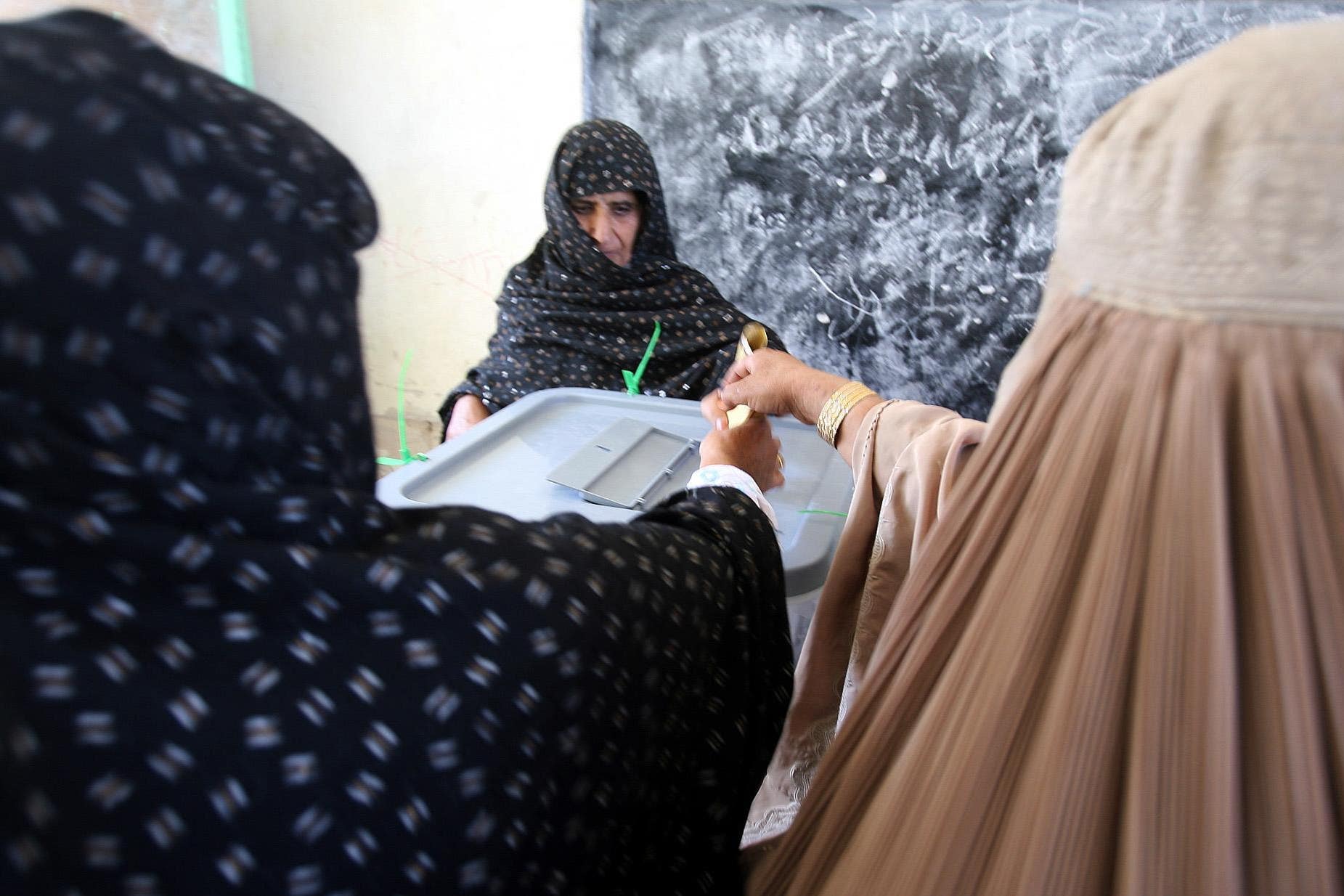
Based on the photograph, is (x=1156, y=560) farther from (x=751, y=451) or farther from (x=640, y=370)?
(x=640, y=370)

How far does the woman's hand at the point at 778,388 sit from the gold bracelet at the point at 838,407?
0.01 m

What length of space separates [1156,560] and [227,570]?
383 millimetres

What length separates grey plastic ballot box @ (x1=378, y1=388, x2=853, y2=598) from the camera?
0.80m

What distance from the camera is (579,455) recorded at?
912 mm

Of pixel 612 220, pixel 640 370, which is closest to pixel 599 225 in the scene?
pixel 612 220

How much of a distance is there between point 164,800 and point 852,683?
53 cm

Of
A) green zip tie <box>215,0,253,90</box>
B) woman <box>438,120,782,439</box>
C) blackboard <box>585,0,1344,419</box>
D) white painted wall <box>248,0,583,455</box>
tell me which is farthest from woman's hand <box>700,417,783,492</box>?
green zip tie <box>215,0,253,90</box>

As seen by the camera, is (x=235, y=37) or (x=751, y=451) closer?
(x=751, y=451)

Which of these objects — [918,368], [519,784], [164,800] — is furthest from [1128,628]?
[918,368]

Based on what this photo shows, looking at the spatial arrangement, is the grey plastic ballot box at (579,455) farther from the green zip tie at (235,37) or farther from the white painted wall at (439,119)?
the green zip tie at (235,37)

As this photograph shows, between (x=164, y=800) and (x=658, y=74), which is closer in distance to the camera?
(x=164, y=800)

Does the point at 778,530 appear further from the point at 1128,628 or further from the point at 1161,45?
the point at 1161,45

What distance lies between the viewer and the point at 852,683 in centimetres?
68

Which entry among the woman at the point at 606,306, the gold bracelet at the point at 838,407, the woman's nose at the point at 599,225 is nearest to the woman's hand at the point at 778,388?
the gold bracelet at the point at 838,407
